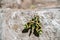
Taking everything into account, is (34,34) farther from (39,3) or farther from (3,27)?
(39,3)

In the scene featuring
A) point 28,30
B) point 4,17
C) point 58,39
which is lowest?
point 58,39

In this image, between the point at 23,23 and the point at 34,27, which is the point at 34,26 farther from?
the point at 23,23

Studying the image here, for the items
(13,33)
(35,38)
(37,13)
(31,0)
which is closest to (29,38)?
(35,38)

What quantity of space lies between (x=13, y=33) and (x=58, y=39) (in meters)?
0.79

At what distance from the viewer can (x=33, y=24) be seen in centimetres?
293

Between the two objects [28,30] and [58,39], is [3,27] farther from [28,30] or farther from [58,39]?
[58,39]

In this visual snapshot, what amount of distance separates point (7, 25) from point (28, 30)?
14.9 inches

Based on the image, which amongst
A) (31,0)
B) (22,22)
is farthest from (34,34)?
(31,0)

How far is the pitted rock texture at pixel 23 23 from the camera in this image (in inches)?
115

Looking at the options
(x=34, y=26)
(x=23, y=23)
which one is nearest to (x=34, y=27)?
(x=34, y=26)

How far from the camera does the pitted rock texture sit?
2.92 metres

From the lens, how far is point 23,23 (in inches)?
118

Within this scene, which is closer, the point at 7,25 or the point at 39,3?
the point at 7,25

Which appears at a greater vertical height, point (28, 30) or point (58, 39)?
point (28, 30)
